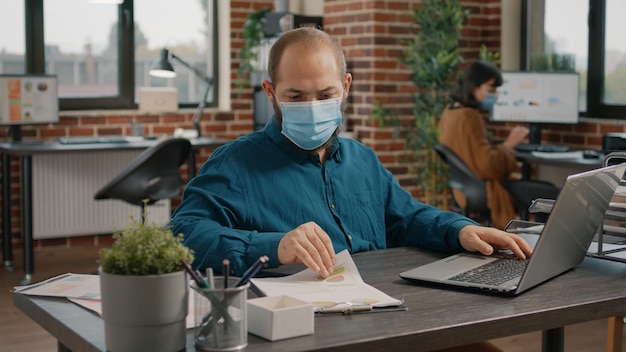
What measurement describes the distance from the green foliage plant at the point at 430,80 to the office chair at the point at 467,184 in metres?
0.48

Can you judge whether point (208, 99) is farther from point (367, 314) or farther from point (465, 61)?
point (367, 314)

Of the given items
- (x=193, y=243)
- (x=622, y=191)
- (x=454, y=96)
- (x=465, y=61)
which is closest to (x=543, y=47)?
(x=465, y=61)

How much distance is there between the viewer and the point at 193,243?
195 centimetres

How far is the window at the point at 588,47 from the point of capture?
18.5ft

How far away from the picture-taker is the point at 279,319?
1.43 meters

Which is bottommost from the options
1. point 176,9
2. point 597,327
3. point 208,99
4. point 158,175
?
point 597,327

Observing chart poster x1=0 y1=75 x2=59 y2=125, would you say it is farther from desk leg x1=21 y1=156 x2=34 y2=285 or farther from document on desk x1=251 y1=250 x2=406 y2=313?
document on desk x1=251 y1=250 x2=406 y2=313

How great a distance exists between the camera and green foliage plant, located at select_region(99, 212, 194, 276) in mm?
1368

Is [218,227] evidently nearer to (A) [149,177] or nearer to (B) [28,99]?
(A) [149,177]

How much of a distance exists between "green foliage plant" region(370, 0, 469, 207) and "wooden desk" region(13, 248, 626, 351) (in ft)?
12.4

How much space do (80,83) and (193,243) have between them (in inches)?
180

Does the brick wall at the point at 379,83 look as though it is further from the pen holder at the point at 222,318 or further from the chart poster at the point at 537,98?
the pen holder at the point at 222,318

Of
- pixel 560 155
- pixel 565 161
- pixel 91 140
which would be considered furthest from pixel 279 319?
pixel 91 140

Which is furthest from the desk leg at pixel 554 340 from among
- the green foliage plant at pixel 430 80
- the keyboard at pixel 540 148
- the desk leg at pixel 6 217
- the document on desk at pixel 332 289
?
the desk leg at pixel 6 217
